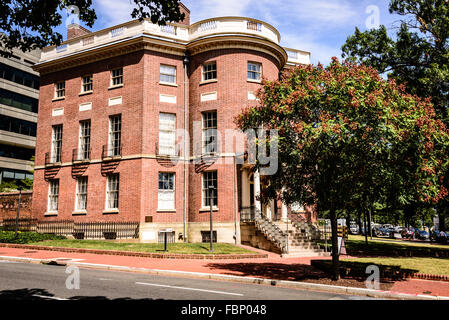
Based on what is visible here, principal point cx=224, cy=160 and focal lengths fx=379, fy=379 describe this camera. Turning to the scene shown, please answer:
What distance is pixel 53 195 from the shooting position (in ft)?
88.6

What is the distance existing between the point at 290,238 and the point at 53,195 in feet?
55.5

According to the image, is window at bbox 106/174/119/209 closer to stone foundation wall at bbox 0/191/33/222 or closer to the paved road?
stone foundation wall at bbox 0/191/33/222

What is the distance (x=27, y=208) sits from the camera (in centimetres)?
2817

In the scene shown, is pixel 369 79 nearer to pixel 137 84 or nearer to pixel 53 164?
pixel 137 84

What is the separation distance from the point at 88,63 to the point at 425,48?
882 inches

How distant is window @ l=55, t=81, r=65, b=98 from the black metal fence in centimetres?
925

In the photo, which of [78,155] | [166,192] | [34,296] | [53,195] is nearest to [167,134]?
[166,192]

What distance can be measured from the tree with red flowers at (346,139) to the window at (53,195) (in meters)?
19.4

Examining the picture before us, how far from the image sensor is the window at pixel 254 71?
24703mm

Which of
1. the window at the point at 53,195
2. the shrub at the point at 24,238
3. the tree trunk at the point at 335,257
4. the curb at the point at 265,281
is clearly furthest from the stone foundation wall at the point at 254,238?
the window at the point at 53,195

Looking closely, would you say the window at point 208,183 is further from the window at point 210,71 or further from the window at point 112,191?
the window at point 210,71

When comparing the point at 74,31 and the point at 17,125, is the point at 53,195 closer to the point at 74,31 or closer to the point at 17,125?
the point at 74,31

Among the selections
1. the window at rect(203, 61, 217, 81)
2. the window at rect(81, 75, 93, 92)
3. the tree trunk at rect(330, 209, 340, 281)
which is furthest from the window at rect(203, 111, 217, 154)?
the tree trunk at rect(330, 209, 340, 281)
